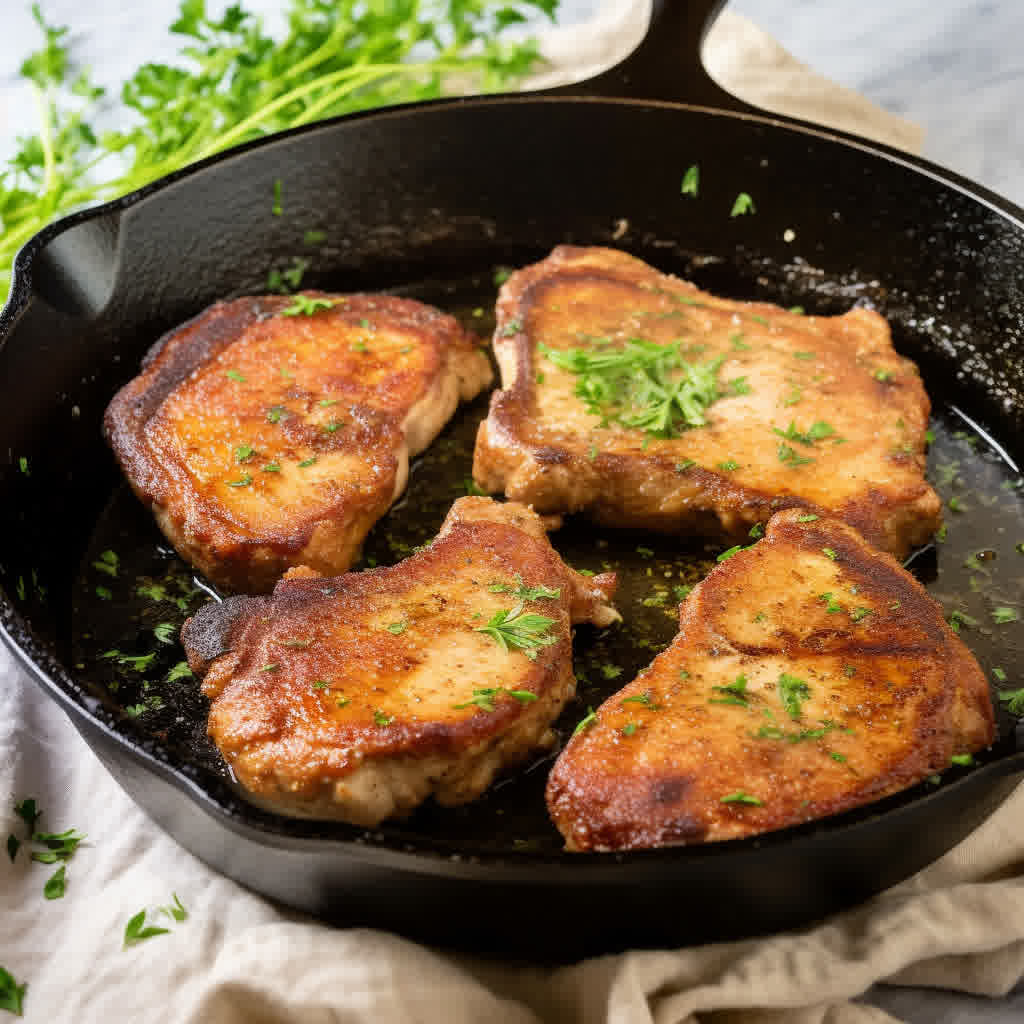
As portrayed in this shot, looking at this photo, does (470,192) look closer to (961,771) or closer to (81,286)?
(81,286)

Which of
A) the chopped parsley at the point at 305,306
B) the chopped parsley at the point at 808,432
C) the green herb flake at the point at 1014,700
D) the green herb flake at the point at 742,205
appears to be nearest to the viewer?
the green herb flake at the point at 1014,700

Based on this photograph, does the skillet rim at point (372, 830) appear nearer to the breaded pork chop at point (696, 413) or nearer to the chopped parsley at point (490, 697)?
the chopped parsley at point (490, 697)

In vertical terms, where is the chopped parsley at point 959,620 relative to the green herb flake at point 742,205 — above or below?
below

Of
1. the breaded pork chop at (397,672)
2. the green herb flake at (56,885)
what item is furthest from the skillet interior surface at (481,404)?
the green herb flake at (56,885)

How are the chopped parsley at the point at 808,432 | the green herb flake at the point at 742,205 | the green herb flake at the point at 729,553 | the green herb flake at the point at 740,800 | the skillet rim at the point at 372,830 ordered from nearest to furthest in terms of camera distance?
1. the skillet rim at the point at 372,830
2. the green herb flake at the point at 740,800
3. the green herb flake at the point at 729,553
4. the chopped parsley at the point at 808,432
5. the green herb flake at the point at 742,205

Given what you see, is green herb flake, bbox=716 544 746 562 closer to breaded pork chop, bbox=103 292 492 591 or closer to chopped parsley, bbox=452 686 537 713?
chopped parsley, bbox=452 686 537 713

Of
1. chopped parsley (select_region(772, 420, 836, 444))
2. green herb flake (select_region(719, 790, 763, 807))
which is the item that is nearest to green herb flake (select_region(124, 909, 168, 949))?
green herb flake (select_region(719, 790, 763, 807))
